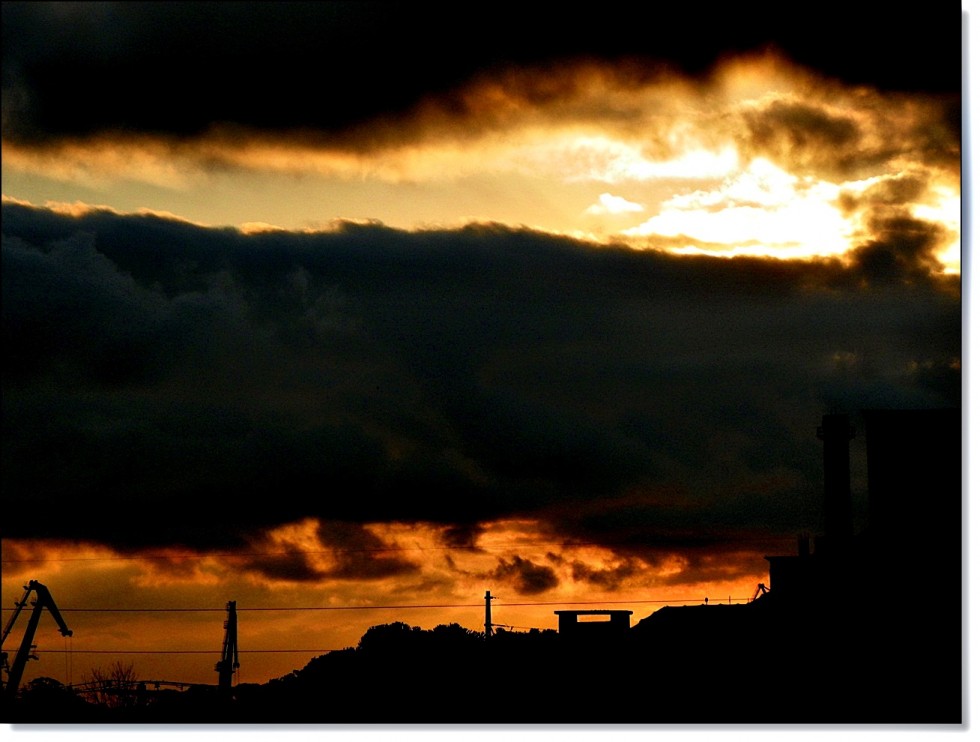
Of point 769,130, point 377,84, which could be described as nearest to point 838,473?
point 769,130

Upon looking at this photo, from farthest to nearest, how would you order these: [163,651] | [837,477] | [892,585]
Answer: [837,477] → [163,651] → [892,585]

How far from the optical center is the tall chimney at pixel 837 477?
A: 728 centimetres

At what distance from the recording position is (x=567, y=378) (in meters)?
6.99

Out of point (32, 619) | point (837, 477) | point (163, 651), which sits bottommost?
point (163, 651)

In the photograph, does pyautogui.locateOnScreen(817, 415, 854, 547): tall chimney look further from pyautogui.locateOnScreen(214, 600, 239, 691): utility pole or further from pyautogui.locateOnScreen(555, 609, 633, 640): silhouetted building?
pyautogui.locateOnScreen(214, 600, 239, 691): utility pole

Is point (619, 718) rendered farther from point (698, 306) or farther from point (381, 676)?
point (698, 306)

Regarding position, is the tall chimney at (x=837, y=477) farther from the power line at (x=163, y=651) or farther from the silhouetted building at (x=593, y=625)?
the power line at (x=163, y=651)

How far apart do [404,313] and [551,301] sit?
89 cm

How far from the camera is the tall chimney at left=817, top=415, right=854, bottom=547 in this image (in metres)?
7.28

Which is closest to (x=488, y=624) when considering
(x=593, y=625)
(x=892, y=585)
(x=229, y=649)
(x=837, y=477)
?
(x=593, y=625)

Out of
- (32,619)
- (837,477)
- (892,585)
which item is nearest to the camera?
(892,585)

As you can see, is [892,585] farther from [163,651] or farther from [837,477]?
[163,651]

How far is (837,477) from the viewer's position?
8.68 meters

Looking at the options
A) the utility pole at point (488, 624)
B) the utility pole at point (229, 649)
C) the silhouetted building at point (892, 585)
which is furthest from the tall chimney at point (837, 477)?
the utility pole at point (229, 649)
